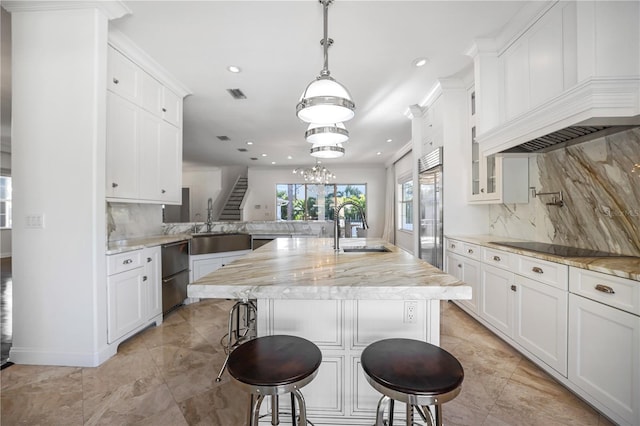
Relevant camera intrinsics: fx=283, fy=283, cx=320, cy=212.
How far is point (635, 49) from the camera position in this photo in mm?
1677

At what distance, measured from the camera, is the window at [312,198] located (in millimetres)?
9766

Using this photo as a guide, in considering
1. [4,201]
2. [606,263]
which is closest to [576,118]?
[606,263]

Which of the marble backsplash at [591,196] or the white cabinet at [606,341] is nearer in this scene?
the white cabinet at [606,341]

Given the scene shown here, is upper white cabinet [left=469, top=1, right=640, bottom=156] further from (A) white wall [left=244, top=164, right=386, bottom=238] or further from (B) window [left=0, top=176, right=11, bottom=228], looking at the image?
(B) window [left=0, top=176, right=11, bottom=228]

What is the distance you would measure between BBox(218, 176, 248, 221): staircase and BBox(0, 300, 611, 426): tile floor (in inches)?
294

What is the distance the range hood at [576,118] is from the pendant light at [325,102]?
141 cm

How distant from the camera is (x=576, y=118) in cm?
178

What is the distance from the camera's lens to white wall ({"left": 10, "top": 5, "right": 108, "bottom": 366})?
2145mm

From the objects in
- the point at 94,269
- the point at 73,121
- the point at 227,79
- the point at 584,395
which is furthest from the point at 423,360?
the point at 227,79

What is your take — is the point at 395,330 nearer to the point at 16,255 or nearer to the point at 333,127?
the point at 333,127

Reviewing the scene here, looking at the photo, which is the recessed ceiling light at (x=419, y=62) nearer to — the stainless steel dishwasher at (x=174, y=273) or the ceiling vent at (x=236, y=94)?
the ceiling vent at (x=236, y=94)

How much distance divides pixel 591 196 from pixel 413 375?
2263 mm

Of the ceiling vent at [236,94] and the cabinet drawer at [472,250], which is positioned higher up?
the ceiling vent at [236,94]

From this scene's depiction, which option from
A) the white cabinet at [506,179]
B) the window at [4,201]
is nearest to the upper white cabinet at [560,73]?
the white cabinet at [506,179]
